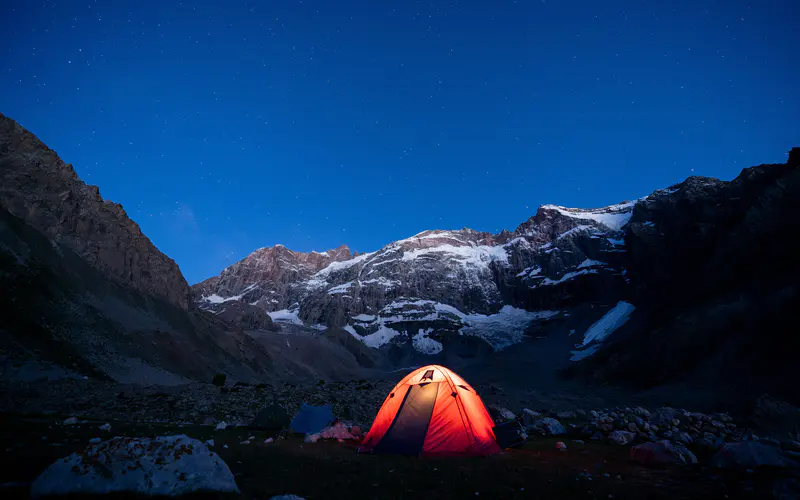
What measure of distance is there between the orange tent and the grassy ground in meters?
0.71

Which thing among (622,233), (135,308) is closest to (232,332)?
(135,308)

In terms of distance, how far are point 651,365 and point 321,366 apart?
332 ft

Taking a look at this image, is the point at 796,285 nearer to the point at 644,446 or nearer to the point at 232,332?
the point at 644,446

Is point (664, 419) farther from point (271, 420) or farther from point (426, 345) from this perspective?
point (426, 345)

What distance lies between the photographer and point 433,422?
41.9 feet

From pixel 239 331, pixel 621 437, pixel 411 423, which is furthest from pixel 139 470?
pixel 239 331

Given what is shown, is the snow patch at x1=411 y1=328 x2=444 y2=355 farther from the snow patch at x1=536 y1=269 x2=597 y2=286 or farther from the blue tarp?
the blue tarp

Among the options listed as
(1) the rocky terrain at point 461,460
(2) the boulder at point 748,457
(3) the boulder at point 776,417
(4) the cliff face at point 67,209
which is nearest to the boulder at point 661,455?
(1) the rocky terrain at point 461,460

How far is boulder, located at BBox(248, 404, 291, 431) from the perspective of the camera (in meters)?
17.3

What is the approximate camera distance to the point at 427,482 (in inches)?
349

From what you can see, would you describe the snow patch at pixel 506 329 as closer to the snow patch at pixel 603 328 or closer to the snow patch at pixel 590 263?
the snow patch at pixel 590 263

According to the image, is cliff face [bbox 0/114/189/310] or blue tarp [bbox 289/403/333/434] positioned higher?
cliff face [bbox 0/114/189/310]

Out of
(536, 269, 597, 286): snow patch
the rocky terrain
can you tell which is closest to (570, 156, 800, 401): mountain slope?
the rocky terrain

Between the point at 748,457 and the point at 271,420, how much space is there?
1676 cm
